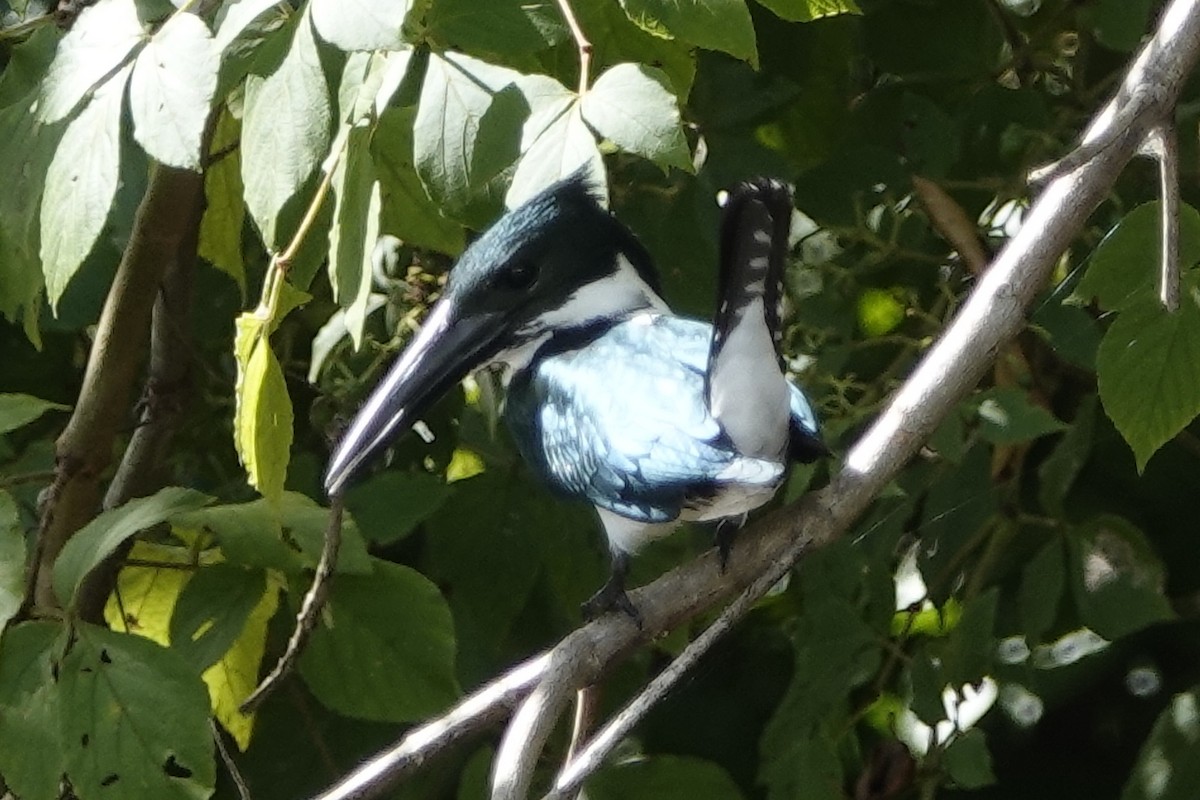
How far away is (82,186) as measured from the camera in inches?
36.3

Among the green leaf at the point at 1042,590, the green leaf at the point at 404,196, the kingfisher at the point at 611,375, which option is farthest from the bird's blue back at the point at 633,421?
the green leaf at the point at 1042,590

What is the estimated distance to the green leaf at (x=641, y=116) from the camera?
0.85m

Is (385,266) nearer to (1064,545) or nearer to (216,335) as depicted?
(216,335)

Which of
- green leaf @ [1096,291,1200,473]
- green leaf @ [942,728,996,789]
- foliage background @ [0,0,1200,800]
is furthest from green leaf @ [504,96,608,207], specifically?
green leaf @ [942,728,996,789]

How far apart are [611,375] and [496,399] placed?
0.92ft

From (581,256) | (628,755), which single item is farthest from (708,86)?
(628,755)

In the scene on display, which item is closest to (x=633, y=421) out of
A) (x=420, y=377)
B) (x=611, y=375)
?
(x=611, y=375)

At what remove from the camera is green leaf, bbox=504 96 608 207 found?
0.87 meters

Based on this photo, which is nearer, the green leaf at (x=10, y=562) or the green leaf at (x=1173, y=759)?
the green leaf at (x=10, y=562)

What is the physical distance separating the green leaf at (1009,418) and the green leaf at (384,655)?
0.47 m

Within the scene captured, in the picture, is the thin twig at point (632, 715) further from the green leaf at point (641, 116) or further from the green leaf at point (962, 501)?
the green leaf at point (962, 501)

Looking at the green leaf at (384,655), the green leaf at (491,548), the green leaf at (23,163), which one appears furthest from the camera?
the green leaf at (491,548)

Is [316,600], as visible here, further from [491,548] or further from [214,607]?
[491,548]

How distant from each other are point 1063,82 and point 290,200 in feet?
3.43
